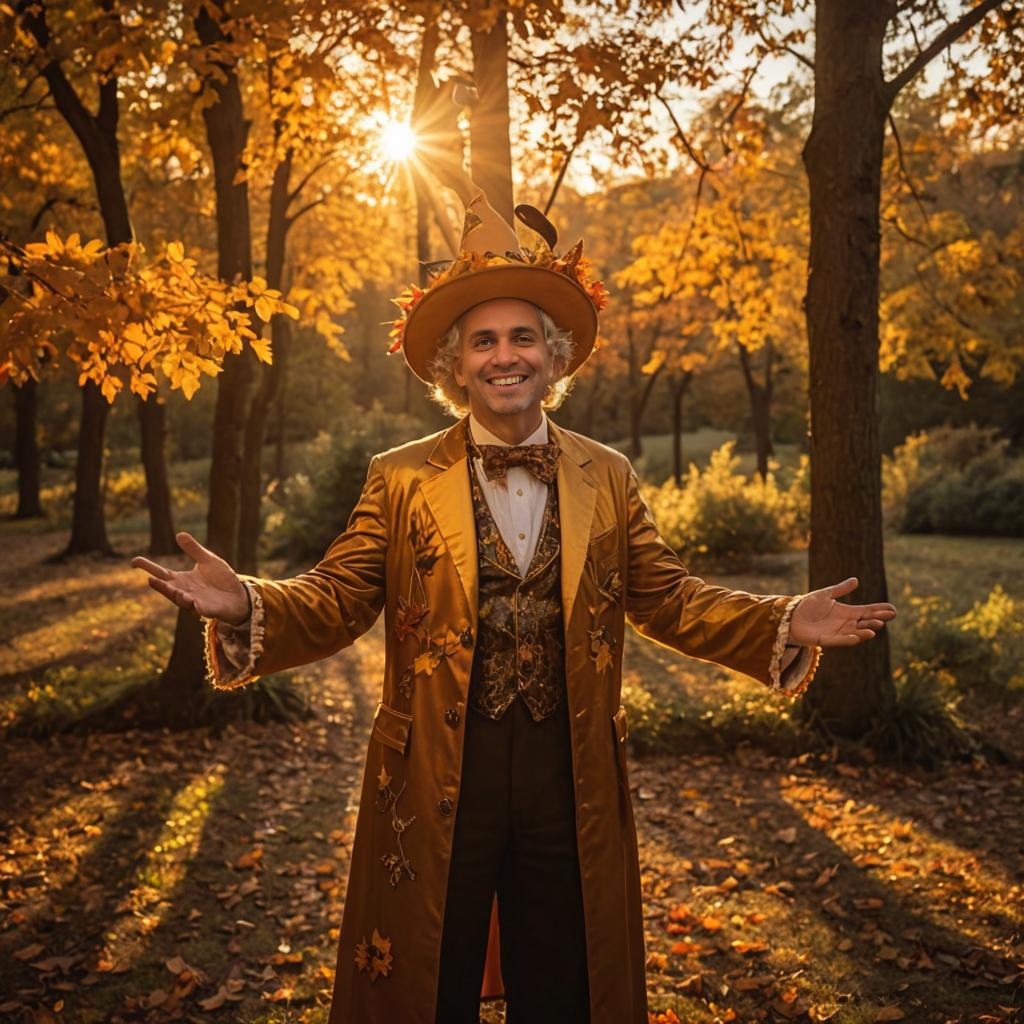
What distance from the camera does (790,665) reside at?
2559 millimetres

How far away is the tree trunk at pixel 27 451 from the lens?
70.4 feet

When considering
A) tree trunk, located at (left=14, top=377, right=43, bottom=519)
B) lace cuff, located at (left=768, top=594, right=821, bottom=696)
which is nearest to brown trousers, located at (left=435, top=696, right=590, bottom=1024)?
lace cuff, located at (left=768, top=594, right=821, bottom=696)

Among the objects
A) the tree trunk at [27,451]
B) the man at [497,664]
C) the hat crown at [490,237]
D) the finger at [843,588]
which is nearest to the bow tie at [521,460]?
the man at [497,664]

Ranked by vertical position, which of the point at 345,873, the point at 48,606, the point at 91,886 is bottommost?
the point at 345,873

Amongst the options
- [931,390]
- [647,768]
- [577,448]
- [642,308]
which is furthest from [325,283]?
[931,390]

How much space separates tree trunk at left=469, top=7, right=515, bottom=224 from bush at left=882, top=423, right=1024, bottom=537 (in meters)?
12.8

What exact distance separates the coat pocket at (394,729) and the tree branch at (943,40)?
5.13m

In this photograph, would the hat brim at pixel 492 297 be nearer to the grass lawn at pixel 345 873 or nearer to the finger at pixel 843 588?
the finger at pixel 843 588

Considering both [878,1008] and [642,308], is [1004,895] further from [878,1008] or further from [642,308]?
[642,308]

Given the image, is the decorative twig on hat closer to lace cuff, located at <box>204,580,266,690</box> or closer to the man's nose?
the man's nose

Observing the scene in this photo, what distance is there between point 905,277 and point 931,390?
8.34 metres

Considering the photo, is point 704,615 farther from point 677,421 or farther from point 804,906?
point 677,421

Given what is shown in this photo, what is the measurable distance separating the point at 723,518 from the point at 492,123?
9571 millimetres

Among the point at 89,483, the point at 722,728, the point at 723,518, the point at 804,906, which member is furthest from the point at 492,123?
the point at 89,483
